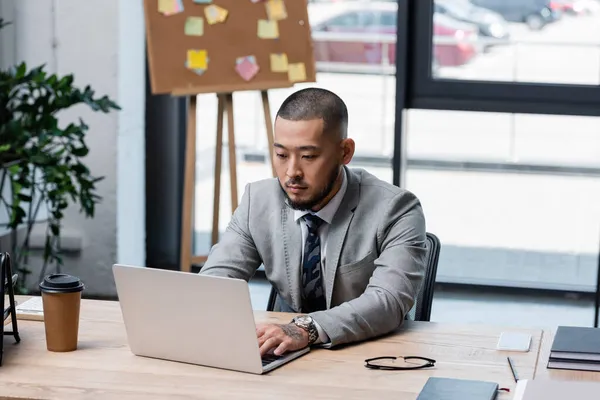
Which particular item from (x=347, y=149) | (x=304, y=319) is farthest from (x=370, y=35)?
(x=304, y=319)

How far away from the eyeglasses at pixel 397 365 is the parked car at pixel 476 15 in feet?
9.46

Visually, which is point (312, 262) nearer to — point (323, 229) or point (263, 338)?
point (323, 229)

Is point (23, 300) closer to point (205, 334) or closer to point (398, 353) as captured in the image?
point (205, 334)

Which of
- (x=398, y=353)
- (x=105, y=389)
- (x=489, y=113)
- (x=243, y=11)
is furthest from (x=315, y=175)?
(x=489, y=113)

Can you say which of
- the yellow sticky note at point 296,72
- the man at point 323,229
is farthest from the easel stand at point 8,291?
the yellow sticky note at point 296,72

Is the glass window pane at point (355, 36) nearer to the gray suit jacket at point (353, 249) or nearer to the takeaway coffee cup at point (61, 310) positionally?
the gray suit jacket at point (353, 249)

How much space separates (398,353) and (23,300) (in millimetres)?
1007

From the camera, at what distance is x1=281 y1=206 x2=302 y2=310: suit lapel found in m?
2.58

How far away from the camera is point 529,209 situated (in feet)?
16.5

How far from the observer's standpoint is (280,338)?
220 cm

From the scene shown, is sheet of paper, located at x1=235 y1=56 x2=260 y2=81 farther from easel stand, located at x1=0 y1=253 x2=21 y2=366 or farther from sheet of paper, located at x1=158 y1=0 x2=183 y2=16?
easel stand, located at x1=0 y1=253 x2=21 y2=366

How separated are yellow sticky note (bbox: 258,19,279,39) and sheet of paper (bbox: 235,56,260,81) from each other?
0.10 m

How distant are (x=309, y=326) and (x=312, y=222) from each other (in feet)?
1.25

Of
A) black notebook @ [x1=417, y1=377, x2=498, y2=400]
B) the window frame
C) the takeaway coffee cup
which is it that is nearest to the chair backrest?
black notebook @ [x1=417, y1=377, x2=498, y2=400]
